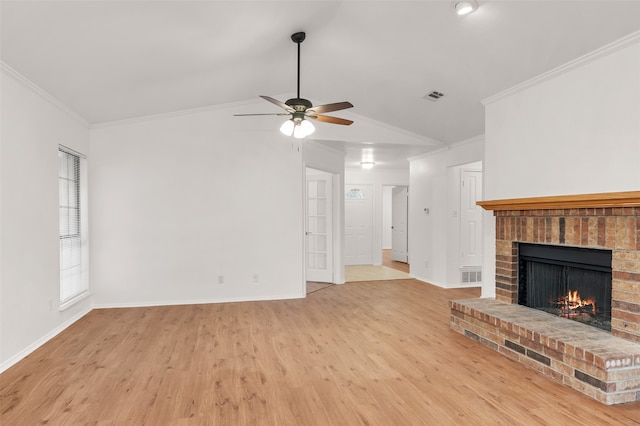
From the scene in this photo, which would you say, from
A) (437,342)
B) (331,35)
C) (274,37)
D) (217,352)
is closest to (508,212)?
(437,342)

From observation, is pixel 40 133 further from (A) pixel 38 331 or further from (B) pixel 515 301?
(B) pixel 515 301

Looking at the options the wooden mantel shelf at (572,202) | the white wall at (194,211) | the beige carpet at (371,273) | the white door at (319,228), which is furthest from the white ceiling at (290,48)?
the beige carpet at (371,273)

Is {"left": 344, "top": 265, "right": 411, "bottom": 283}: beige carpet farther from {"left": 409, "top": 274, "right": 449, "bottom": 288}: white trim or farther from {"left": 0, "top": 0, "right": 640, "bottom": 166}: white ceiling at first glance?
{"left": 0, "top": 0, "right": 640, "bottom": 166}: white ceiling

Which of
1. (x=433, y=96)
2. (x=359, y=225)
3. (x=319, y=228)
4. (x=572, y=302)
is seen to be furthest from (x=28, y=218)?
(x=359, y=225)

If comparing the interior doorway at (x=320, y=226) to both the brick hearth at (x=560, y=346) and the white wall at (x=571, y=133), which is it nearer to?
the white wall at (x=571, y=133)

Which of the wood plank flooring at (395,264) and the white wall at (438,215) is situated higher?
the white wall at (438,215)

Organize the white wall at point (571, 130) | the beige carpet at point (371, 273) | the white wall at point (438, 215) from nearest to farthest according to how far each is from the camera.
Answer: the white wall at point (571, 130) → the white wall at point (438, 215) → the beige carpet at point (371, 273)

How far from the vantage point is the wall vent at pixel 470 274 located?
682cm

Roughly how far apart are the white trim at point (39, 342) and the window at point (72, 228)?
8.4 inches

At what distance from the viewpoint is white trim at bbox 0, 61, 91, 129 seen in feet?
10.7

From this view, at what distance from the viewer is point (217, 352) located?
3.62 metres

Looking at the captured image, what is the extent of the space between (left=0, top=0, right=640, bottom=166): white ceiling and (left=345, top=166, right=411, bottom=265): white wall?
4341mm

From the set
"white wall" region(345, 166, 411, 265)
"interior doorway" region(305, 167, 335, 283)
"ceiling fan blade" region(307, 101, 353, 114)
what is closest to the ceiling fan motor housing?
"ceiling fan blade" region(307, 101, 353, 114)

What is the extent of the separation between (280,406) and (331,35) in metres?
3.44
